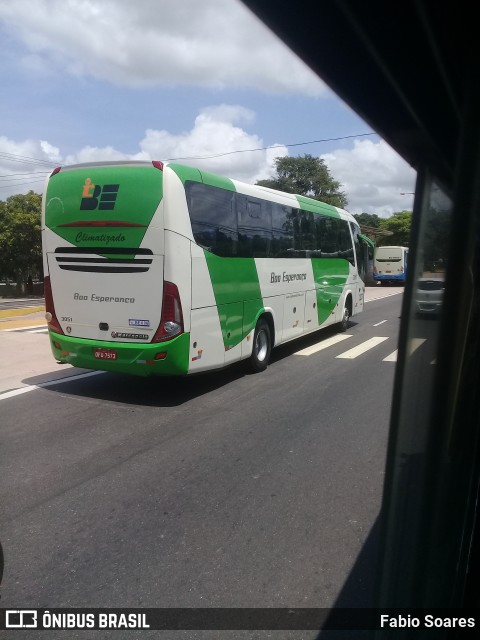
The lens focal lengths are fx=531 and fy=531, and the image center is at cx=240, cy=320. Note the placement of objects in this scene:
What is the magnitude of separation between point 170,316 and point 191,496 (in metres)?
2.99

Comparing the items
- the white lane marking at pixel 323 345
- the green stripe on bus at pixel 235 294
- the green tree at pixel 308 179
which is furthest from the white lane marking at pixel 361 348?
the green tree at pixel 308 179

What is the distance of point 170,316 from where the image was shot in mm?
6875

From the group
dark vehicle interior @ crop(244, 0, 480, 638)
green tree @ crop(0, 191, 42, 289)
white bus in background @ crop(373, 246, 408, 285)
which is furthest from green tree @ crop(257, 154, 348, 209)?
dark vehicle interior @ crop(244, 0, 480, 638)

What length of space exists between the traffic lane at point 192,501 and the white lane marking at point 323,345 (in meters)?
4.07

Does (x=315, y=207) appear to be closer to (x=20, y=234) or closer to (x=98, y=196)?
(x=98, y=196)

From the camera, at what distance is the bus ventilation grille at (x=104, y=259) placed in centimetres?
689

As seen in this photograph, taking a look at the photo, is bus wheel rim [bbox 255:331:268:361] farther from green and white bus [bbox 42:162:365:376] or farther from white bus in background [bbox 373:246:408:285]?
white bus in background [bbox 373:246:408:285]

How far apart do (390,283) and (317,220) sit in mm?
29648

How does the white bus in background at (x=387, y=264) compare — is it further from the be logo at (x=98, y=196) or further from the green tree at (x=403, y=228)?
the be logo at (x=98, y=196)

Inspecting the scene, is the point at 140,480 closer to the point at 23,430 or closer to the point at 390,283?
the point at 23,430

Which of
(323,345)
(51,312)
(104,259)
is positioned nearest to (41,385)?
(51,312)

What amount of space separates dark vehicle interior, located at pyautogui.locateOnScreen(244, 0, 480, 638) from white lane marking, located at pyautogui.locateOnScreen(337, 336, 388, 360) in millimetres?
9082

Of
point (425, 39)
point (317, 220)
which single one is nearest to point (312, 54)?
point (425, 39)

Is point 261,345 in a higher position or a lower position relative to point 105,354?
lower
